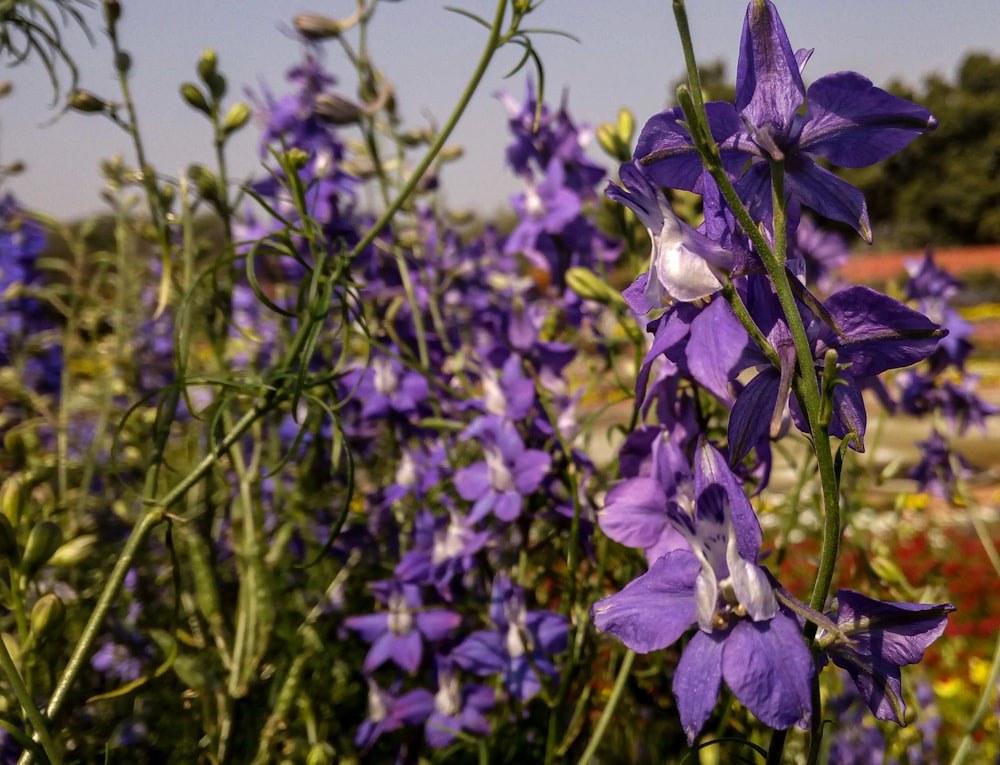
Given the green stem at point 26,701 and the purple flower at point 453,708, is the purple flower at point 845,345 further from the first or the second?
the purple flower at point 453,708

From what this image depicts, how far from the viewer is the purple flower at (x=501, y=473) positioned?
81cm

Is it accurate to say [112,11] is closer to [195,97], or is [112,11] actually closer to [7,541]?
[195,97]

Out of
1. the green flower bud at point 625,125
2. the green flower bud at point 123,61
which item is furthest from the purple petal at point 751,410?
the green flower bud at point 123,61

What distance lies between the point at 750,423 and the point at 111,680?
957mm

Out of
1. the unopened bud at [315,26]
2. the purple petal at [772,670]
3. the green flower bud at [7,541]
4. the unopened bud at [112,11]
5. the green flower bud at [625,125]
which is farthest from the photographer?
the unopened bud at [315,26]

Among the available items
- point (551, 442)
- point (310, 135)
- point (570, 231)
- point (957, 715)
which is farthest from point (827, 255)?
point (957, 715)

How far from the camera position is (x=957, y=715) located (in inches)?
85.7

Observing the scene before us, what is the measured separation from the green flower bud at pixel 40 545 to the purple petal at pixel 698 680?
389 mm

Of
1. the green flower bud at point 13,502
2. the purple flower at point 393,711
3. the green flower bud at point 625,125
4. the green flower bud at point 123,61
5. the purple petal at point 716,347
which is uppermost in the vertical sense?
the green flower bud at point 625,125

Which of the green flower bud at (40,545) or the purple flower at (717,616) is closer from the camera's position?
the purple flower at (717,616)

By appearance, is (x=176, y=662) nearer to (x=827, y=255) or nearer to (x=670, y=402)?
(x=670, y=402)

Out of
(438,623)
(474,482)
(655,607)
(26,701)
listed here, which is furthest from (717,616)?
(438,623)

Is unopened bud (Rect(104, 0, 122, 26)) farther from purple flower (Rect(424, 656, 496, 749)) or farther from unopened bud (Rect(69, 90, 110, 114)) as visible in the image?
purple flower (Rect(424, 656, 496, 749))

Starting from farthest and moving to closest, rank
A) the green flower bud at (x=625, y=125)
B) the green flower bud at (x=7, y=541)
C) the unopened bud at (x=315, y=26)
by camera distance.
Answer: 1. the unopened bud at (x=315, y=26)
2. the green flower bud at (x=625, y=125)
3. the green flower bud at (x=7, y=541)
